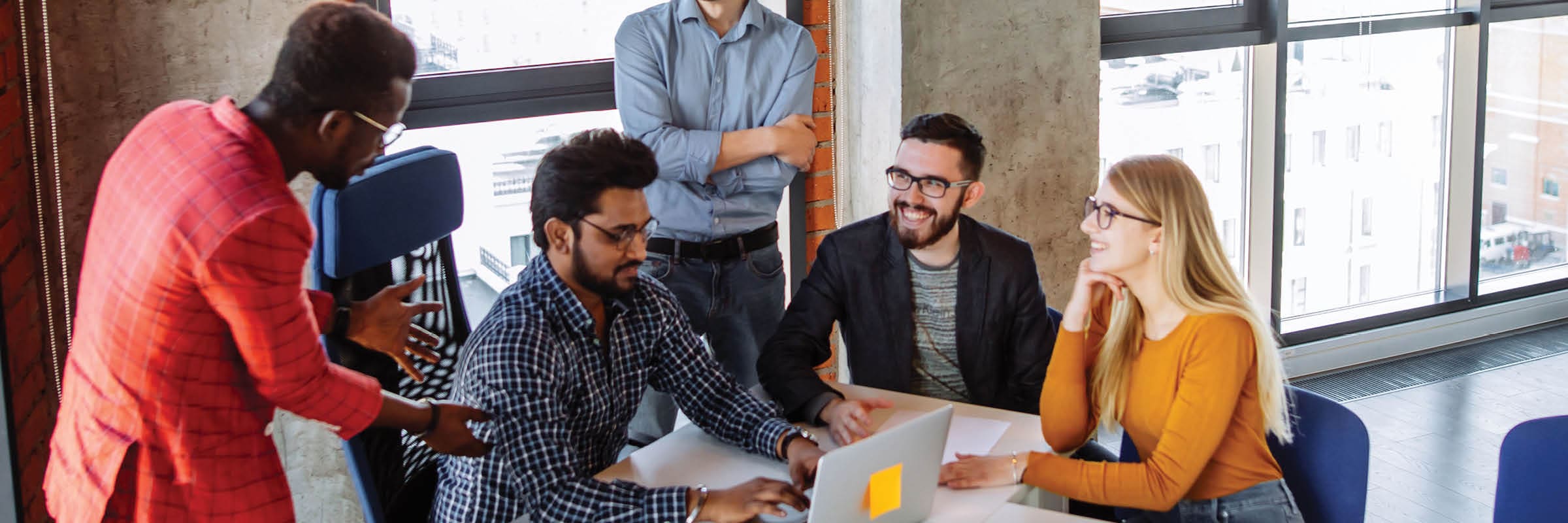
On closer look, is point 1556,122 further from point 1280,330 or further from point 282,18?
point 282,18

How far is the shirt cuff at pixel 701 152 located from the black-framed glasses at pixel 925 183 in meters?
0.46

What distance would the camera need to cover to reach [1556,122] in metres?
5.46

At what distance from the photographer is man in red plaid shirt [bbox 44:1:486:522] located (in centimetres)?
167

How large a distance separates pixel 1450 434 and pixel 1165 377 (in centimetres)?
258

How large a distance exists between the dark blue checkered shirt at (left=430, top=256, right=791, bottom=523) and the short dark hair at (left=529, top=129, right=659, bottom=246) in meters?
0.10

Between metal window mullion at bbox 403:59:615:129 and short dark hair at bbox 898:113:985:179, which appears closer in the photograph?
short dark hair at bbox 898:113:985:179

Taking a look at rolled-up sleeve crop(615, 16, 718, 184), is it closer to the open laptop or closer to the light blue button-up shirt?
the light blue button-up shirt

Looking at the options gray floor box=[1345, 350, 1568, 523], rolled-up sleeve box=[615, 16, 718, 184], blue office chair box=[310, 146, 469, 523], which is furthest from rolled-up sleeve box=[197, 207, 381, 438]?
gray floor box=[1345, 350, 1568, 523]

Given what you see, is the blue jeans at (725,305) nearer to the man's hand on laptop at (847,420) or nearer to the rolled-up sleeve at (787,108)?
the rolled-up sleeve at (787,108)

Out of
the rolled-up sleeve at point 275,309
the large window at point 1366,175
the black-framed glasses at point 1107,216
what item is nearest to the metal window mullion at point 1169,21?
the large window at point 1366,175

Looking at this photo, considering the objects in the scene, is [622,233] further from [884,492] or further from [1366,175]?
[1366,175]

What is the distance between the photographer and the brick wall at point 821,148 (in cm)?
383

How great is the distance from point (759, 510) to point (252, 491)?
2.39 ft

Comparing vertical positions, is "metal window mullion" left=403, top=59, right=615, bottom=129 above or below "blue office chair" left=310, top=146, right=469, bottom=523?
above
